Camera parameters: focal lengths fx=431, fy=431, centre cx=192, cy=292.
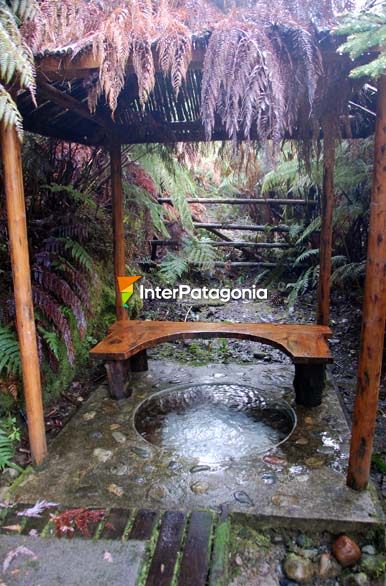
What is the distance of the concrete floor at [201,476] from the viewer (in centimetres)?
191

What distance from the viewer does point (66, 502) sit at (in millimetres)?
1973

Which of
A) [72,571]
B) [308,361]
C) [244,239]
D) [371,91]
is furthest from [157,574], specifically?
[244,239]

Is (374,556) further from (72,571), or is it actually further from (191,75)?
(191,75)

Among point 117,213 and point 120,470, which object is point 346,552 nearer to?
point 120,470

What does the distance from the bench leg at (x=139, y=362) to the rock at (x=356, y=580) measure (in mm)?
2121

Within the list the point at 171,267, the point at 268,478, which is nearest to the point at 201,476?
the point at 268,478

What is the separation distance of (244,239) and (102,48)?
17.4ft

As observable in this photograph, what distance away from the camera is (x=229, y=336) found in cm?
309

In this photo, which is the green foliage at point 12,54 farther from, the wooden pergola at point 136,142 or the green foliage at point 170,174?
the green foliage at point 170,174

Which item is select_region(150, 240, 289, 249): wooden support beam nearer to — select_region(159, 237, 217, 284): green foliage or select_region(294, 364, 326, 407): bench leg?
select_region(159, 237, 217, 284): green foliage

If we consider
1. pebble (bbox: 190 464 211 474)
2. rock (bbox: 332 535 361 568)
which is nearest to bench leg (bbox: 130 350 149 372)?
pebble (bbox: 190 464 211 474)

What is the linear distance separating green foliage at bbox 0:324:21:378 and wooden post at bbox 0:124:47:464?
254 millimetres

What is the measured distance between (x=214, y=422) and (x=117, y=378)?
72 centimetres

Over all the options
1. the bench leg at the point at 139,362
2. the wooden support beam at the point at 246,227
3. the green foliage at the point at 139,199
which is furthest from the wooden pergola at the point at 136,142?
the wooden support beam at the point at 246,227
